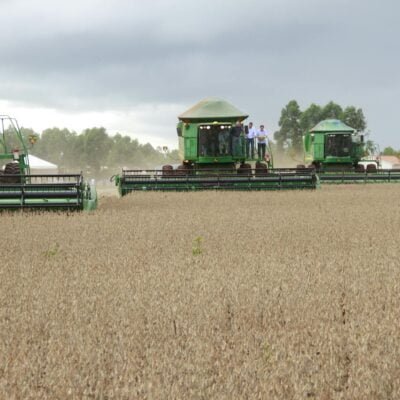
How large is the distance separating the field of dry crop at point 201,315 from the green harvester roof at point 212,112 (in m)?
14.8

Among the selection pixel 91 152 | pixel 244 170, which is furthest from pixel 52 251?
pixel 91 152

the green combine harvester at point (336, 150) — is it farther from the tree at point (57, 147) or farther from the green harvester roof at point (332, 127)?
the tree at point (57, 147)

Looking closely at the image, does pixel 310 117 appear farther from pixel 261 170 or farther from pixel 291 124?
pixel 261 170

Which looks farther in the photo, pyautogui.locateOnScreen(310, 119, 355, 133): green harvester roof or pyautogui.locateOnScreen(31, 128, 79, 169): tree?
pyautogui.locateOnScreen(31, 128, 79, 169): tree

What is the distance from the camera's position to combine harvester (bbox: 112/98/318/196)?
67.4 ft

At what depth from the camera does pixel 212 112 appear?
23.9m

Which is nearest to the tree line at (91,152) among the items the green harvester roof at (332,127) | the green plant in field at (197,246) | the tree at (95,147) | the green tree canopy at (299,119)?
the tree at (95,147)

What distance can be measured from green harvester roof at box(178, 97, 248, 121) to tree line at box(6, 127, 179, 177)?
8069 centimetres

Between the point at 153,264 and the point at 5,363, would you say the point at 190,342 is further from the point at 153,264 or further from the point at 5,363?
the point at 153,264

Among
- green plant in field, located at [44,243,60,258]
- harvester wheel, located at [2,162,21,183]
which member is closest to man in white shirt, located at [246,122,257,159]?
harvester wheel, located at [2,162,21,183]

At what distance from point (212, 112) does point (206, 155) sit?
5.16 feet

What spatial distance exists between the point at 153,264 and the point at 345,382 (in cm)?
358

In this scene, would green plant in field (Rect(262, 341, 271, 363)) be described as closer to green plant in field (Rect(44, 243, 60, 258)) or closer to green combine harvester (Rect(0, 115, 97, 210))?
green plant in field (Rect(44, 243, 60, 258))

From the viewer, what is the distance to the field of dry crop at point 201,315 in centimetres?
308
